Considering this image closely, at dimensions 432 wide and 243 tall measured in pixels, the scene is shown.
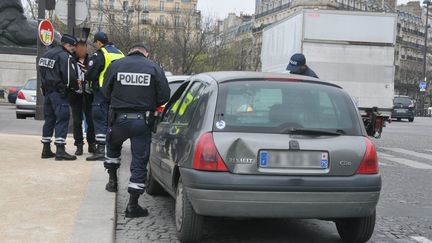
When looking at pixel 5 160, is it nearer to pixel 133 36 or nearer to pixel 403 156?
pixel 403 156

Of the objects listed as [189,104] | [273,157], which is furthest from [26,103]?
[273,157]

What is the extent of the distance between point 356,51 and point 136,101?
10951mm

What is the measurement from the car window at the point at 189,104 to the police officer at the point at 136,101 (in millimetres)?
185

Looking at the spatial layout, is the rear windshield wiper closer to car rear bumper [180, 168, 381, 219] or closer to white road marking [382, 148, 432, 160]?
car rear bumper [180, 168, 381, 219]

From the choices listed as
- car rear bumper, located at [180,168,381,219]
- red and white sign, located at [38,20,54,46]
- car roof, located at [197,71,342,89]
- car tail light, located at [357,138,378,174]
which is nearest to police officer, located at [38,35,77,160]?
car roof, located at [197,71,342,89]

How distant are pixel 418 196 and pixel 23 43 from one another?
77.9 feet

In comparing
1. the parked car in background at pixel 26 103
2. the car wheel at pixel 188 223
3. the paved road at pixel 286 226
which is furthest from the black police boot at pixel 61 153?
the parked car in background at pixel 26 103

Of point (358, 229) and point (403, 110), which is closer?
point (358, 229)

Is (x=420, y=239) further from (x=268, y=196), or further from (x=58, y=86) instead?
(x=58, y=86)

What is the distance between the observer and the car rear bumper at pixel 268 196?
444 centimetres

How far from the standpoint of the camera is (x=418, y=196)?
775cm

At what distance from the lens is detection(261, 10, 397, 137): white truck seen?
1512cm

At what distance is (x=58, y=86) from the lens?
8.32 metres

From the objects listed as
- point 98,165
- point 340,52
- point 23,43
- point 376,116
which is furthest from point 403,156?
point 23,43
